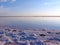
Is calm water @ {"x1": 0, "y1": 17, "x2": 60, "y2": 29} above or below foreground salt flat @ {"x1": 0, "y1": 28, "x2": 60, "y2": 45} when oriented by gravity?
above

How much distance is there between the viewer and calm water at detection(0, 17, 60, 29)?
1.69 metres

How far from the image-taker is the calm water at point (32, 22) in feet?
5.55

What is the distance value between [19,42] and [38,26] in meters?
0.32

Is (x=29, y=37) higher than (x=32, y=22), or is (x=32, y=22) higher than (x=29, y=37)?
(x=32, y=22)

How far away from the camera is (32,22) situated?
173cm

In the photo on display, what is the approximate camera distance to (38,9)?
5.69 ft

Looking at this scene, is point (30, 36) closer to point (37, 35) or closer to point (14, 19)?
point (37, 35)

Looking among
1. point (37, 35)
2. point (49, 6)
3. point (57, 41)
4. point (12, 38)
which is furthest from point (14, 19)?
point (57, 41)

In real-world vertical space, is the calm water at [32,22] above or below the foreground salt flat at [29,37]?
above

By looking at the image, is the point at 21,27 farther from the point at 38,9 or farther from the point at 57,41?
the point at 57,41

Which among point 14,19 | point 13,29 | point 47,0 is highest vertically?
point 47,0

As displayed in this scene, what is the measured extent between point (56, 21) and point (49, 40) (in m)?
0.26

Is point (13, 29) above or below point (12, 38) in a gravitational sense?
above

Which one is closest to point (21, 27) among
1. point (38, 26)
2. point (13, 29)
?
point (13, 29)
